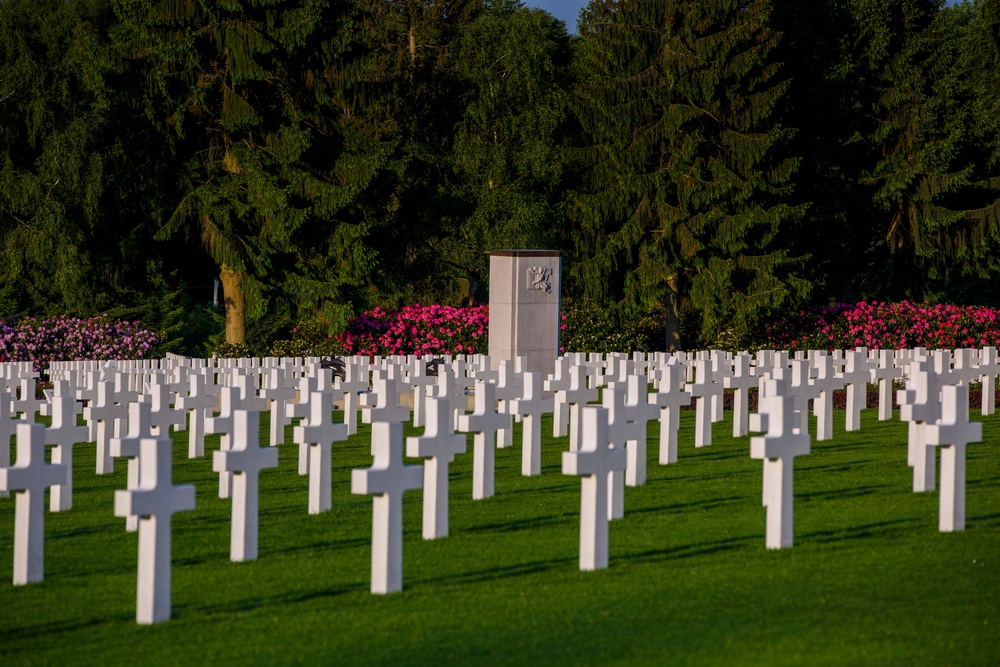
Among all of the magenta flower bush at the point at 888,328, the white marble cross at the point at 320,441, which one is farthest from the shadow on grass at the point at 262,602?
the magenta flower bush at the point at 888,328

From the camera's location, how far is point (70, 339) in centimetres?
2800

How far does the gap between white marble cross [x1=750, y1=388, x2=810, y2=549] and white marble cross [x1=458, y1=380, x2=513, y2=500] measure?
2096 mm

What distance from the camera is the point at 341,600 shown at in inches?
268

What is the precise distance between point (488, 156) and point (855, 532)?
28.6 m

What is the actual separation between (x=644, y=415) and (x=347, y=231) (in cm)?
1999

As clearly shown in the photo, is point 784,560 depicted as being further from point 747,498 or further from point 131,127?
point 131,127

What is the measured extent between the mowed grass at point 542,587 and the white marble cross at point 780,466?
0.49 feet

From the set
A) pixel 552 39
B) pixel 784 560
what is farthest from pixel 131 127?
Answer: pixel 784 560

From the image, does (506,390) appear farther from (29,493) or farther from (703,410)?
(29,493)

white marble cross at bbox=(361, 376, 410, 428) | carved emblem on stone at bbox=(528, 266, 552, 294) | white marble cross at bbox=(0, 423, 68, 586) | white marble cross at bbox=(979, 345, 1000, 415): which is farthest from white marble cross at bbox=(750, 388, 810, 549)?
carved emblem on stone at bbox=(528, 266, 552, 294)

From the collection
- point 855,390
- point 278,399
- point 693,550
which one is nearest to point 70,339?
point 278,399

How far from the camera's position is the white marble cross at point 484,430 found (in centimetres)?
964

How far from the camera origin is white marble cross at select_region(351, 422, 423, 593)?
683 cm

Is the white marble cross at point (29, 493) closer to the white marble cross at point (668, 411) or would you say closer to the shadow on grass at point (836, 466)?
the white marble cross at point (668, 411)
